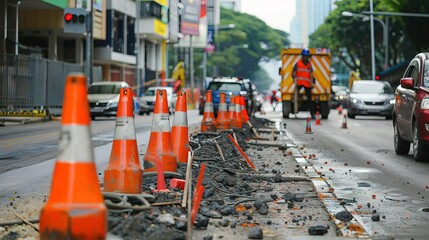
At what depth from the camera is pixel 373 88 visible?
121 feet

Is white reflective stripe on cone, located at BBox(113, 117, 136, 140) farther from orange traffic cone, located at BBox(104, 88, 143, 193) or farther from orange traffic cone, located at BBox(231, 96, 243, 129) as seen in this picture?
orange traffic cone, located at BBox(231, 96, 243, 129)

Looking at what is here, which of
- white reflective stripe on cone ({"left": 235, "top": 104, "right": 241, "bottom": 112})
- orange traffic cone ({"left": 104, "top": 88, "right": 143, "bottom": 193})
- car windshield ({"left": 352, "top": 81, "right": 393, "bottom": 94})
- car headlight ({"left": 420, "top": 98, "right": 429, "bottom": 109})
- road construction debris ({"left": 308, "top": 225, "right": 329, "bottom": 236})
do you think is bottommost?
road construction debris ({"left": 308, "top": 225, "right": 329, "bottom": 236})

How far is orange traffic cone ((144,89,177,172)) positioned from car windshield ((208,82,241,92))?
78.7ft

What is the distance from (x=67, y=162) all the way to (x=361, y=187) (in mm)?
5971

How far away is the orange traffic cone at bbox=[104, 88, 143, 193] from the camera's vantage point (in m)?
7.52

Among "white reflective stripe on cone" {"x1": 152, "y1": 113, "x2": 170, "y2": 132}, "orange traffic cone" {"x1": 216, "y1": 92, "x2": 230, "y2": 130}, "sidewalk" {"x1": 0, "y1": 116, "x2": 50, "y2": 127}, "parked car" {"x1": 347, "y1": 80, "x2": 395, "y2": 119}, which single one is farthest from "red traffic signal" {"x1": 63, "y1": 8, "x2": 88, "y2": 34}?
"white reflective stripe on cone" {"x1": 152, "y1": 113, "x2": 170, "y2": 132}

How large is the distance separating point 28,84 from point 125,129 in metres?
24.4

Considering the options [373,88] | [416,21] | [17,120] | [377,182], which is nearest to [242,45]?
[416,21]

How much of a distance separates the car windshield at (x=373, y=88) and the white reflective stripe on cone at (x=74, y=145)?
106 feet

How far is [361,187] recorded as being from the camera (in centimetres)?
1018

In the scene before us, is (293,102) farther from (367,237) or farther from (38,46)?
(367,237)

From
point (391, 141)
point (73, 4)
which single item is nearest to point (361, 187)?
point (391, 141)

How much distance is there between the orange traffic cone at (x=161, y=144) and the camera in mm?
9711

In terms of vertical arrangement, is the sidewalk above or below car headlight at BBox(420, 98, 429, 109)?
below
